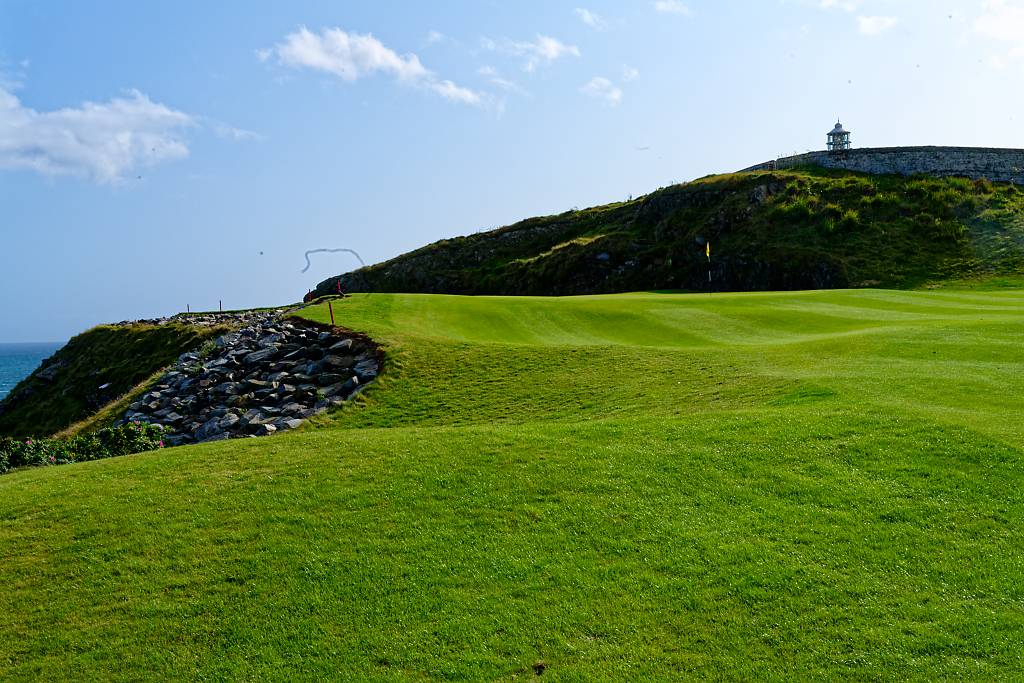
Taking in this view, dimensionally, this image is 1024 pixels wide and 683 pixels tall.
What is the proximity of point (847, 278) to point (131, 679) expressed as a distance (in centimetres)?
4908

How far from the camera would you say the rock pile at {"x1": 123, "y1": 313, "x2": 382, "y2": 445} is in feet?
62.5

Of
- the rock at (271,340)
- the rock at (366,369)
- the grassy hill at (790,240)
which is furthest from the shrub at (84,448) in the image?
the grassy hill at (790,240)

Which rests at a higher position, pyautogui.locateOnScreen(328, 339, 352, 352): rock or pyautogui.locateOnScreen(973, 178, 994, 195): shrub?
pyautogui.locateOnScreen(973, 178, 994, 195): shrub

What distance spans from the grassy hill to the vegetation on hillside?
3021 cm

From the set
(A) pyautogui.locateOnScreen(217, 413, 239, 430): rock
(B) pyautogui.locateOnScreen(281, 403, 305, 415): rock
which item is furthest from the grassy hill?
(A) pyautogui.locateOnScreen(217, 413, 239, 430): rock

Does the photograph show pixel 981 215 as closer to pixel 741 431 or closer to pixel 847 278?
pixel 847 278

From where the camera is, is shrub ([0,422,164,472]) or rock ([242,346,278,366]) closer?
shrub ([0,422,164,472])

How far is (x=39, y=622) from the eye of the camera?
27.0ft

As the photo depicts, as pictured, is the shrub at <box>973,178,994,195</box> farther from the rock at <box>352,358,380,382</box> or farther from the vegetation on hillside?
the vegetation on hillside

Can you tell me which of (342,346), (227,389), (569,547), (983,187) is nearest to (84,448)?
(227,389)

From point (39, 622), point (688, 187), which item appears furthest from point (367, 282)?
point (39, 622)

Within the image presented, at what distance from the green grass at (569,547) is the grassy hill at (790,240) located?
3671cm

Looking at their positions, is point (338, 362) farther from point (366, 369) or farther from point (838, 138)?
point (838, 138)

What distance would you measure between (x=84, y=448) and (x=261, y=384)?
16.7 feet
